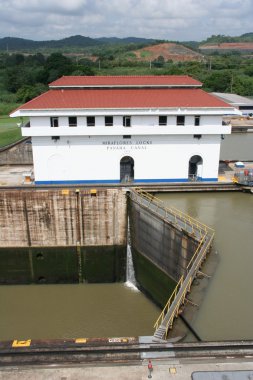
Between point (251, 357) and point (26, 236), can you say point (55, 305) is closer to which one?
point (26, 236)

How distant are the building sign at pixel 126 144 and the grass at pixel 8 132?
15793 millimetres

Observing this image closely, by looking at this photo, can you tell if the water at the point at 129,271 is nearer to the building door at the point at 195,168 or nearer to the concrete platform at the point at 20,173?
the building door at the point at 195,168

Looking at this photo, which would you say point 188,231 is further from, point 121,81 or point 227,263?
point 121,81

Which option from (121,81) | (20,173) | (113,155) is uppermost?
(121,81)

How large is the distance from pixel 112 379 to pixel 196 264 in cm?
621

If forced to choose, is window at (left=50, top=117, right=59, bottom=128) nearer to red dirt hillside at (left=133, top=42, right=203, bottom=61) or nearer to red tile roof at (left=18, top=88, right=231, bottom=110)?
red tile roof at (left=18, top=88, right=231, bottom=110)

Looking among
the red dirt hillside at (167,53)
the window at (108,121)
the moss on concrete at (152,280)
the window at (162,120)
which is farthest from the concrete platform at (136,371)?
the red dirt hillside at (167,53)

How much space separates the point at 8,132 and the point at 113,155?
23411mm

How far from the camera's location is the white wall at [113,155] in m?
23.4

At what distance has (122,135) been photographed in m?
23.3

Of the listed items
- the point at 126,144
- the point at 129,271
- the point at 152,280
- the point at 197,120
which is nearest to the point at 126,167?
the point at 126,144

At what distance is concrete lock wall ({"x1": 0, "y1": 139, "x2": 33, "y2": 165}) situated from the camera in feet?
94.7

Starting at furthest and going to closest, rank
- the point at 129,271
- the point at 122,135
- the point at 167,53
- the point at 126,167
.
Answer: the point at 167,53 < the point at 126,167 < the point at 122,135 < the point at 129,271

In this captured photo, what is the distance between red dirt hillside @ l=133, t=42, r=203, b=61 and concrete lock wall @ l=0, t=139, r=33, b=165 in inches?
5507
